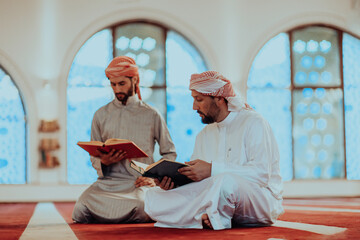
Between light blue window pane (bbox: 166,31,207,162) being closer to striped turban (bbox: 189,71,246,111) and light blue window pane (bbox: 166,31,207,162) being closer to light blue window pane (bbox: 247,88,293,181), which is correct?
light blue window pane (bbox: 247,88,293,181)

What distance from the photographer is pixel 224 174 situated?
12.1 feet

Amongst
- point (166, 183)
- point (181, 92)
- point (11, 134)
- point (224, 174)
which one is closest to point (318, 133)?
point (181, 92)

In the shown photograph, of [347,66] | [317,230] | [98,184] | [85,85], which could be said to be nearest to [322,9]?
[347,66]

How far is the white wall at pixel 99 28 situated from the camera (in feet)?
31.0

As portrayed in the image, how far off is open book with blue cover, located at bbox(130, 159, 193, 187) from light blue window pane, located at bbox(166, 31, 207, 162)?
5.87m

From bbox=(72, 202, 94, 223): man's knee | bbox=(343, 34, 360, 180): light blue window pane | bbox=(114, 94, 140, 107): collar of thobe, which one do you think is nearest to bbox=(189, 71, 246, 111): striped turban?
bbox=(114, 94, 140, 107): collar of thobe

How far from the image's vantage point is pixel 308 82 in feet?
33.4

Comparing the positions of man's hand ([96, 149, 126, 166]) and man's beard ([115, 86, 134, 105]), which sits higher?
man's beard ([115, 86, 134, 105])

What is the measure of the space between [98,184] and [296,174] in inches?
230

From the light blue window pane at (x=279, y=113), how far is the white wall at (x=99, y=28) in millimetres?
385

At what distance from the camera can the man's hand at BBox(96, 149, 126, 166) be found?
14.6 ft

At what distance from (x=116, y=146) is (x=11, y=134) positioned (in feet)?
18.6

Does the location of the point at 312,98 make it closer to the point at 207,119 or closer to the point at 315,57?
the point at 315,57

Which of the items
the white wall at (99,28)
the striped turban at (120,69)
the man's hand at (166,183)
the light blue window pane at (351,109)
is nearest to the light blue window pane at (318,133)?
the light blue window pane at (351,109)
